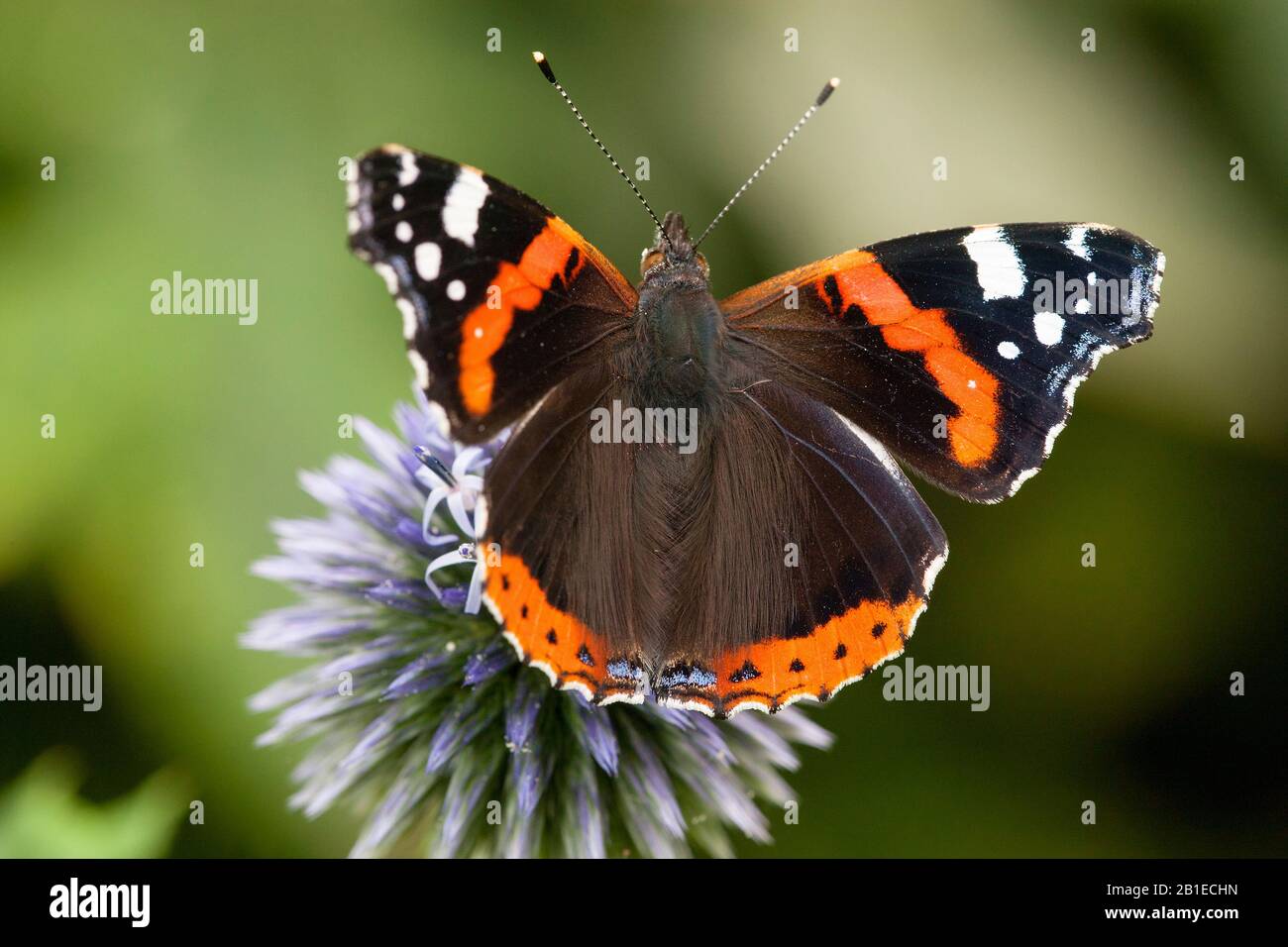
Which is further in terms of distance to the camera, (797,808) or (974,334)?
(797,808)

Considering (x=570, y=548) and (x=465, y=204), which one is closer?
(x=465, y=204)

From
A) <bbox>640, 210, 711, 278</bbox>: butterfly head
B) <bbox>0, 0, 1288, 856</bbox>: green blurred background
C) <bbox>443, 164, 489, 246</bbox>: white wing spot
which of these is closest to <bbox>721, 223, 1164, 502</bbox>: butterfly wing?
<bbox>640, 210, 711, 278</bbox>: butterfly head

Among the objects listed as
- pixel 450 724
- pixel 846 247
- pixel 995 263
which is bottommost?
pixel 450 724

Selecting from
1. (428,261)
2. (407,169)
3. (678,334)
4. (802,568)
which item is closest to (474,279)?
(428,261)

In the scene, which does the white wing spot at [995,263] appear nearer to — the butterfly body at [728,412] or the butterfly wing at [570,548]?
the butterfly body at [728,412]

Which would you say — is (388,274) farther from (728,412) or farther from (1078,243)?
(1078,243)

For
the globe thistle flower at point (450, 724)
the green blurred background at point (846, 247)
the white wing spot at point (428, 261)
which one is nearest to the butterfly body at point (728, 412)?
the white wing spot at point (428, 261)
